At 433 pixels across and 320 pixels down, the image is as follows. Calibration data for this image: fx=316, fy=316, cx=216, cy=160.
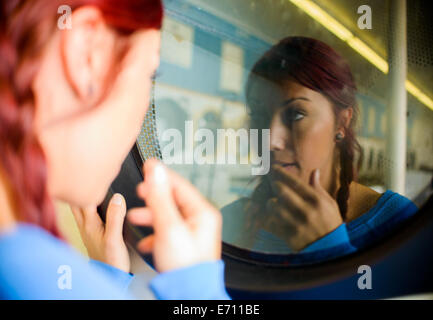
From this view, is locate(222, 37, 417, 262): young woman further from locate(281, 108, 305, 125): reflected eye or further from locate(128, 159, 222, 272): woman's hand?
locate(128, 159, 222, 272): woman's hand

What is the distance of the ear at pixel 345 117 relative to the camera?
704 millimetres

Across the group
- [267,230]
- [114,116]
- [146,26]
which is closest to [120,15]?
[146,26]

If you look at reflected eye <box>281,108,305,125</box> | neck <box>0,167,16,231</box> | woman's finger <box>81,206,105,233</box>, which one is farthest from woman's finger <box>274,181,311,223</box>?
neck <box>0,167,16,231</box>

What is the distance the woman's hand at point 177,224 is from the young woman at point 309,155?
0.67ft

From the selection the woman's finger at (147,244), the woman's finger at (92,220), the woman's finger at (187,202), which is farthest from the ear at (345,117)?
the woman's finger at (92,220)

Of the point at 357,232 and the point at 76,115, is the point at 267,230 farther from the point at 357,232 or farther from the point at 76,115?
the point at 76,115

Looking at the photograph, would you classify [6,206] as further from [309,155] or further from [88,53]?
[309,155]

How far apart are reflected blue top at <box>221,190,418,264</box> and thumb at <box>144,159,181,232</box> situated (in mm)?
229

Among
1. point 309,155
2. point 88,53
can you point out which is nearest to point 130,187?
point 88,53

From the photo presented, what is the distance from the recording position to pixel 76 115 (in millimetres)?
506

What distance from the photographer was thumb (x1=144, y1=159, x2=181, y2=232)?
21.7 inches

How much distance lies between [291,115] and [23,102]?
0.53m

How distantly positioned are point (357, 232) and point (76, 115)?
0.58 meters

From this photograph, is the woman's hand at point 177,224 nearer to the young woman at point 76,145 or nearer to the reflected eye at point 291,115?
the young woman at point 76,145
